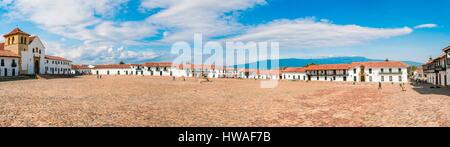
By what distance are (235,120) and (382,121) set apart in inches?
240

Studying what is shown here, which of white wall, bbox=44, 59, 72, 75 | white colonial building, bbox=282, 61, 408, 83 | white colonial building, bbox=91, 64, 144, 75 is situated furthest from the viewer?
white colonial building, bbox=91, 64, 144, 75

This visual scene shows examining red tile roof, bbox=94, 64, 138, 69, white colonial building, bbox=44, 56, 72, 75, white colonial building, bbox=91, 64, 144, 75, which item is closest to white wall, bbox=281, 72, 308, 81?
white colonial building, bbox=91, 64, 144, 75

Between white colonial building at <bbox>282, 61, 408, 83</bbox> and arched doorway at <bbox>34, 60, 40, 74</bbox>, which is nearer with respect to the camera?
arched doorway at <bbox>34, 60, 40, 74</bbox>

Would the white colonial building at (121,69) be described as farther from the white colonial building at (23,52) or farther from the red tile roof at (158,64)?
the white colonial building at (23,52)

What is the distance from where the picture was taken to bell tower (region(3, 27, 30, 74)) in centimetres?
5734

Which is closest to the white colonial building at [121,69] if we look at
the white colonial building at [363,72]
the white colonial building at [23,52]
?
the white colonial building at [23,52]

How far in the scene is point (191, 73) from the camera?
101m

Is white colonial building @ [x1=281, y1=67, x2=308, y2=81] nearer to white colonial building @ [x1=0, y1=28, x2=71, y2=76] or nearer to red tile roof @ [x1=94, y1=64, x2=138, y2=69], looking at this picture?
red tile roof @ [x1=94, y1=64, x2=138, y2=69]

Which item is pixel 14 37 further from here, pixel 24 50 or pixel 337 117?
pixel 337 117

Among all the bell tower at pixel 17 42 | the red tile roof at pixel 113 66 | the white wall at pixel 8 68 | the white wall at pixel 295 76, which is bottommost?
the white wall at pixel 295 76

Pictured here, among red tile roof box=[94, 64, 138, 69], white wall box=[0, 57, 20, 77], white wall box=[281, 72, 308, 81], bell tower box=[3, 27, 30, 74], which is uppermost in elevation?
bell tower box=[3, 27, 30, 74]

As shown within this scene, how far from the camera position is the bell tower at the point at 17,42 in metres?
57.3

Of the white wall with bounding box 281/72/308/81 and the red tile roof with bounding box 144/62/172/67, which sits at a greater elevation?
the red tile roof with bounding box 144/62/172/67

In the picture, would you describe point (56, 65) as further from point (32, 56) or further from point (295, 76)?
point (295, 76)
